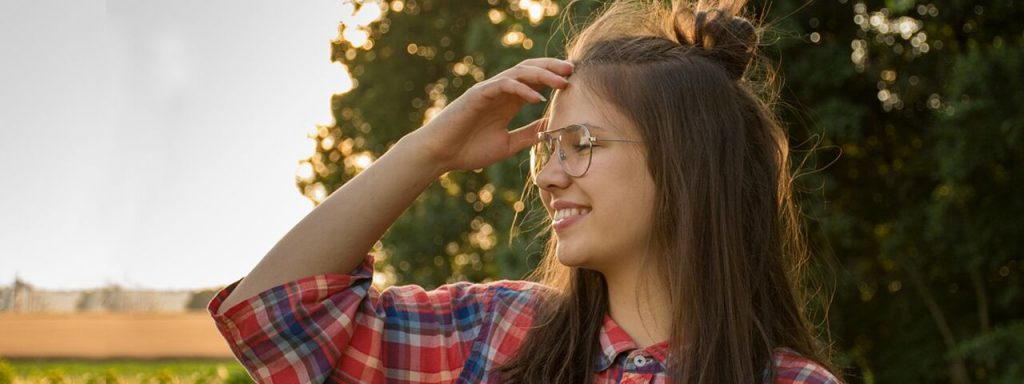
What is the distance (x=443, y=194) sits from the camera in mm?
8352

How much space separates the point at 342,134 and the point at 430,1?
1.26 metres

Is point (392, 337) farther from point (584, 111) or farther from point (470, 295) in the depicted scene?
point (584, 111)

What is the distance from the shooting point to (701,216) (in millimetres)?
1742

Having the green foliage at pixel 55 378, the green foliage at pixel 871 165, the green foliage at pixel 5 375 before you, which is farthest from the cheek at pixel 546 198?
the green foliage at pixel 5 375

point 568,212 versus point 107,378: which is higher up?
point 568,212

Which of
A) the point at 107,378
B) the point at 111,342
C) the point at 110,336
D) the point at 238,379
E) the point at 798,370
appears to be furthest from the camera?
the point at 110,336

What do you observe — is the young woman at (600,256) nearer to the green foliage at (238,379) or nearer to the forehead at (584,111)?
the forehead at (584,111)

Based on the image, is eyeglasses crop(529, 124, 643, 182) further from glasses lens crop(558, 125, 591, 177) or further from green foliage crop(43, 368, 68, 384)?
green foliage crop(43, 368, 68, 384)

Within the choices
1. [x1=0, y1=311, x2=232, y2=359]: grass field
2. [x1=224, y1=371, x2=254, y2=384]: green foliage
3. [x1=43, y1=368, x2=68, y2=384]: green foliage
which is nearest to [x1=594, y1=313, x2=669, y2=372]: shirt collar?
[x1=224, y1=371, x2=254, y2=384]: green foliage

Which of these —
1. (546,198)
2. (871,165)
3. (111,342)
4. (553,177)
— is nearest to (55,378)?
(111,342)

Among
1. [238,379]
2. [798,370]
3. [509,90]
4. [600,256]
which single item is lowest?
[238,379]

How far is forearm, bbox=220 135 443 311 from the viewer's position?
1.74 meters

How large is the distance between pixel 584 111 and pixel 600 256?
0.76 ft

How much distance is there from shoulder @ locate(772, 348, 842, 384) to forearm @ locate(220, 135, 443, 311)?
62cm
